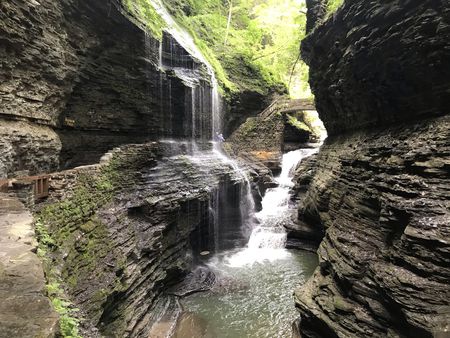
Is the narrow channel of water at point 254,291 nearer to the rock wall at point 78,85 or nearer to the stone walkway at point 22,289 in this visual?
the stone walkway at point 22,289

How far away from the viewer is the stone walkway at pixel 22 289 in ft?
7.47

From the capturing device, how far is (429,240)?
5.38 metres

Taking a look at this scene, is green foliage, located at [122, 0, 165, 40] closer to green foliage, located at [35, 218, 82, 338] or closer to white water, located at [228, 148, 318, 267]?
green foliage, located at [35, 218, 82, 338]

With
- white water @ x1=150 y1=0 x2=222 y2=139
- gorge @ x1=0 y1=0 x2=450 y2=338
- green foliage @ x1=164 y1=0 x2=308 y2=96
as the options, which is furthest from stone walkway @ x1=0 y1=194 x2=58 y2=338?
green foliage @ x1=164 y1=0 x2=308 y2=96

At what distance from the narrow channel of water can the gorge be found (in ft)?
0.24

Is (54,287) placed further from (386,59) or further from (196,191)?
(386,59)

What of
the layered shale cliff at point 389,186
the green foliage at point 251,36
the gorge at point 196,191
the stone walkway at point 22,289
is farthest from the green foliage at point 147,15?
the stone walkway at point 22,289

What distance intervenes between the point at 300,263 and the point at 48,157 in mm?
11513

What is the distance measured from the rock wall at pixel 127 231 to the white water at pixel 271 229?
2111 mm

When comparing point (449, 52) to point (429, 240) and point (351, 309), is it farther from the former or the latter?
point (351, 309)

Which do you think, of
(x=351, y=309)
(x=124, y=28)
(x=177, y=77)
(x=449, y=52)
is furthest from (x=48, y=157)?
(x=449, y=52)

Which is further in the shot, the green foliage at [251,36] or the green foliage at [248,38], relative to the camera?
the green foliage at [251,36]

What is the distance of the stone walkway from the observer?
228 cm

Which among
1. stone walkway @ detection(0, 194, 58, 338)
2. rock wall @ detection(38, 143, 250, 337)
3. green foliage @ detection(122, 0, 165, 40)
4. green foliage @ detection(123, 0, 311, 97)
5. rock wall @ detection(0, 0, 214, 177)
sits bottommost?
rock wall @ detection(38, 143, 250, 337)
